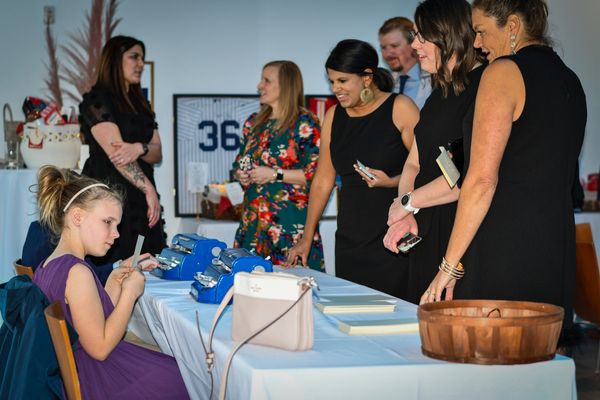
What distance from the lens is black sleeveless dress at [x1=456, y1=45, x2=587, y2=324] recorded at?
2.05 m

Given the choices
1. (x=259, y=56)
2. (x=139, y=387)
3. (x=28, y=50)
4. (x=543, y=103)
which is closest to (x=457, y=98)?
(x=543, y=103)

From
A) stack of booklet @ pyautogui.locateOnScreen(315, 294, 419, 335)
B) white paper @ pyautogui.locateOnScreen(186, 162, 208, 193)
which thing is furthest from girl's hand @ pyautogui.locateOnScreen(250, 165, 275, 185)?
white paper @ pyautogui.locateOnScreen(186, 162, 208, 193)

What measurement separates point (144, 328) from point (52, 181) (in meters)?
0.56

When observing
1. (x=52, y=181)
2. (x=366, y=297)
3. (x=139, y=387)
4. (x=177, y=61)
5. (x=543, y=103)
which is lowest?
(x=139, y=387)

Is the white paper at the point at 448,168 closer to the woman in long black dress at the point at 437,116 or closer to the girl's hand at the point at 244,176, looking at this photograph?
the woman in long black dress at the point at 437,116

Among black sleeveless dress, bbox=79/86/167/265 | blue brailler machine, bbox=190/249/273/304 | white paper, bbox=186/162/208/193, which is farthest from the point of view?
white paper, bbox=186/162/208/193

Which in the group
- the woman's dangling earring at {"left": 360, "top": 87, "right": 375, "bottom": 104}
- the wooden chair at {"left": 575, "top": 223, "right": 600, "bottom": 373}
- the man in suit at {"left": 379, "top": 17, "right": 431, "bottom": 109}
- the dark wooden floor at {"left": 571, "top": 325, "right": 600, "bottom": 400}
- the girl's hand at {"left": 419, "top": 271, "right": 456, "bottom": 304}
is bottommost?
the dark wooden floor at {"left": 571, "top": 325, "right": 600, "bottom": 400}

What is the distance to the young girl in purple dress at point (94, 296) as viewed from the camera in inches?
87.1

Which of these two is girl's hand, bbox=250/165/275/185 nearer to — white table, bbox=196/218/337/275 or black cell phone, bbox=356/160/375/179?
black cell phone, bbox=356/160/375/179

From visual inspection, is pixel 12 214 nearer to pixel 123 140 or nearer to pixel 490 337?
pixel 123 140

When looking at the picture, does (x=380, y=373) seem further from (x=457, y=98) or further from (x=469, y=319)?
(x=457, y=98)

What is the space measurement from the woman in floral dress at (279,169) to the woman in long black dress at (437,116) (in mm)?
1243

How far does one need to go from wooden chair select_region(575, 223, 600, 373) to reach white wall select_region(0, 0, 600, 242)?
3154mm

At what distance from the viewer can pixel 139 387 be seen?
230 cm
